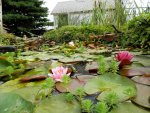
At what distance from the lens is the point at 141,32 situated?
2.48 m

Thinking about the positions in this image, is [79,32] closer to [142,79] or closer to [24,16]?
[142,79]

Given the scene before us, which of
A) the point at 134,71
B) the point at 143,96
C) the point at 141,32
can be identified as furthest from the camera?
the point at 141,32

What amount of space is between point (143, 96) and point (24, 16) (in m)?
15.6

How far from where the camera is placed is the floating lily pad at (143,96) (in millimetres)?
813

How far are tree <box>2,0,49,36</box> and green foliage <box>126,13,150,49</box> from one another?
1333 centimetres

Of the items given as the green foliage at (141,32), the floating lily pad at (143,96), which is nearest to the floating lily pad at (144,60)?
the floating lily pad at (143,96)

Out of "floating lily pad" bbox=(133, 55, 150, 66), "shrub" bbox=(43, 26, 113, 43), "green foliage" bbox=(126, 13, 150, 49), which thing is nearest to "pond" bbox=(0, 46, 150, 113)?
"floating lily pad" bbox=(133, 55, 150, 66)

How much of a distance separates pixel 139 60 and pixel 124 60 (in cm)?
22

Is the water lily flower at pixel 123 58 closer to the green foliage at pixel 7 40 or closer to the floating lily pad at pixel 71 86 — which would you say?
the floating lily pad at pixel 71 86

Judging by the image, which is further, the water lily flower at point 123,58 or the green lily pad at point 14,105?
the water lily flower at point 123,58

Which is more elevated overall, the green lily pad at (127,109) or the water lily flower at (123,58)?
the water lily flower at (123,58)

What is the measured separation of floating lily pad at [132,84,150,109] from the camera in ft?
2.67

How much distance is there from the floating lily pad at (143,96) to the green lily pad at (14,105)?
0.30m

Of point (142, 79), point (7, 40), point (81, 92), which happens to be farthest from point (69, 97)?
point (7, 40)
